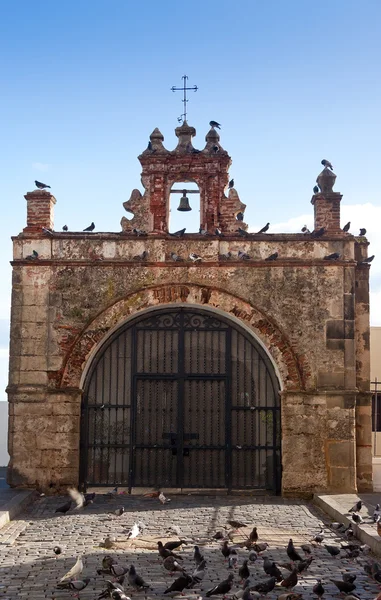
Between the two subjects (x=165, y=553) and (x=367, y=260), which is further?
(x=367, y=260)

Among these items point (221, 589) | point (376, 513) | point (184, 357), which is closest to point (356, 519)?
point (376, 513)

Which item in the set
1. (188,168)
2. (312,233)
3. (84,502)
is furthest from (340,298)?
(84,502)

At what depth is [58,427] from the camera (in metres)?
12.5

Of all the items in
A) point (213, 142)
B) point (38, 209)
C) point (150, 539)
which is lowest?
point (150, 539)

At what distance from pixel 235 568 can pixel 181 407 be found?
5.09 m

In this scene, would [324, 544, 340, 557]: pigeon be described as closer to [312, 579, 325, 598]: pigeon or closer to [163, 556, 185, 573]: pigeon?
[312, 579, 325, 598]: pigeon

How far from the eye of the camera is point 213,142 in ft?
43.7

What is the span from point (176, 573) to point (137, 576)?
0.70 m

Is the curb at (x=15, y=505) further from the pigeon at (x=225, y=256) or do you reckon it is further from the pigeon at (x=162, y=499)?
the pigeon at (x=225, y=256)

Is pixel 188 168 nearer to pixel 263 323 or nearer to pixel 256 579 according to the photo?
pixel 263 323

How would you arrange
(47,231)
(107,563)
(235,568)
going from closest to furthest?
(107,563) → (235,568) → (47,231)

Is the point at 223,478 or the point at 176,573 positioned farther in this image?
the point at 223,478

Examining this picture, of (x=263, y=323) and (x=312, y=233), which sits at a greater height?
(x=312, y=233)

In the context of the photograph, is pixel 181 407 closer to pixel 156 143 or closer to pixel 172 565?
pixel 156 143
